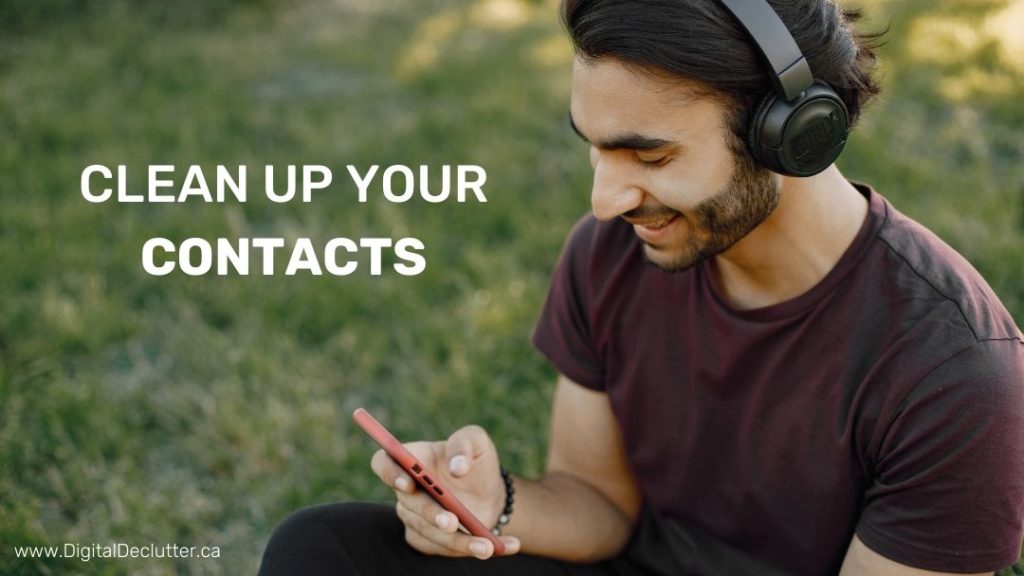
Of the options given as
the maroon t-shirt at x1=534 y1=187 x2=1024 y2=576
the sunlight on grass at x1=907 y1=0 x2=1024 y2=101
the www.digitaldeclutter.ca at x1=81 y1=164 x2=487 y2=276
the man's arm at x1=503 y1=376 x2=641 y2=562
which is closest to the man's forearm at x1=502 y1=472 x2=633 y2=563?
the man's arm at x1=503 y1=376 x2=641 y2=562

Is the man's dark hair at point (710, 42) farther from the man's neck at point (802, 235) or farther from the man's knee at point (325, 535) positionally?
the man's knee at point (325, 535)

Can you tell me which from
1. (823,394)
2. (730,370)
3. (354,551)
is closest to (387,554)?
(354,551)

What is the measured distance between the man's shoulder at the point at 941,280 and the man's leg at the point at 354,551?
1022 millimetres

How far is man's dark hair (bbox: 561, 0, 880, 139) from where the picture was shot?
1818mm

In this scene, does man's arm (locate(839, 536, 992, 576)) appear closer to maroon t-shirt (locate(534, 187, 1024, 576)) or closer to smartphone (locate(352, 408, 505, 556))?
maroon t-shirt (locate(534, 187, 1024, 576))

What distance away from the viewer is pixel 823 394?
1988 millimetres

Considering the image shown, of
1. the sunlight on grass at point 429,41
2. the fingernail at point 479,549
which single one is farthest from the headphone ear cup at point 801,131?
the sunlight on grass at point 429,41

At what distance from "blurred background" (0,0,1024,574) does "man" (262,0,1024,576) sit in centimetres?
42

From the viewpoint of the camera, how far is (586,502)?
2445 mm

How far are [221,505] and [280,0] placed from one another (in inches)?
198

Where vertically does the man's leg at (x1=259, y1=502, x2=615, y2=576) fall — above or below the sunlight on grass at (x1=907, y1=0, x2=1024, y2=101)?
below

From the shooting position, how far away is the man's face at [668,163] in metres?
1.90

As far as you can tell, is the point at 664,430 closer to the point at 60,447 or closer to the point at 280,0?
the point at 60,447

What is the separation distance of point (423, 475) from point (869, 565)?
826mm
